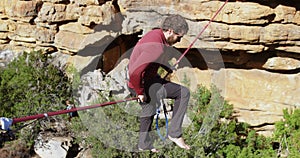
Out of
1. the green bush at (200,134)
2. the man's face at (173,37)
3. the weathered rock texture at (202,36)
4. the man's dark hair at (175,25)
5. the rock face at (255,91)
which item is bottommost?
the green bush at (200,134)

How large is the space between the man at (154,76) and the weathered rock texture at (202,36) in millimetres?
3319

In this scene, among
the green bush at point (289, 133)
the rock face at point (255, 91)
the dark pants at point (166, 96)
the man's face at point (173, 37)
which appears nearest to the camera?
the man's face at point (173, 37)

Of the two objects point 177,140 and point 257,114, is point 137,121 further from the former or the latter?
point 177,140

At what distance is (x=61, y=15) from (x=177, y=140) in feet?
19.2

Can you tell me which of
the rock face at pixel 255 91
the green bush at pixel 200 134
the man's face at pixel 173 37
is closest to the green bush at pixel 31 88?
the green bush at pixel 200 134

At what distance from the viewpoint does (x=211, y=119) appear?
9164 millimetres

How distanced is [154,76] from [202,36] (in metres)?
3.87

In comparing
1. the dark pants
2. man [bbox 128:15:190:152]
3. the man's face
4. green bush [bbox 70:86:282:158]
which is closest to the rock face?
green bush [bbox 70:86:282:158]

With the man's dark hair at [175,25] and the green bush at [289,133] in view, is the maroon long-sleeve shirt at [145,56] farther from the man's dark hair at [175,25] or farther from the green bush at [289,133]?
the green bush at [289,133]

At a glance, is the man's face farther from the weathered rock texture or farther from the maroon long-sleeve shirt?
the weathered rock texture

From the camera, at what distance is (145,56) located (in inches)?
169

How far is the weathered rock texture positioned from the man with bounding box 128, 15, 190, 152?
10.9ft

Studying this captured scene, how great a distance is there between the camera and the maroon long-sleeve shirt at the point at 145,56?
429cm

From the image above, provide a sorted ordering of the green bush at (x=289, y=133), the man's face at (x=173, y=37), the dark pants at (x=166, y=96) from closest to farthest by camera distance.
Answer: the man's face at (x=173, y=37) → the dark pants at (x=166, y=96) → the green bush at (x=289, y=133)
